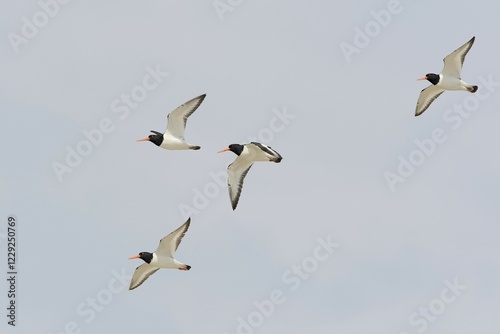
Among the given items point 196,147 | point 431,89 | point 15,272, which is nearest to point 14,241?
point 15,272

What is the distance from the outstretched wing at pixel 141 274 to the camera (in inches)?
1211

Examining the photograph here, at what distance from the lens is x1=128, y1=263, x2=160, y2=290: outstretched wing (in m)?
30.8

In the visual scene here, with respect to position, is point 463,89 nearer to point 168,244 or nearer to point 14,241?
point 168,244

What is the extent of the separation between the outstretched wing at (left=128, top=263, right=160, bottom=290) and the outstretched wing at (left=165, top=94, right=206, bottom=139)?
16.5 ft

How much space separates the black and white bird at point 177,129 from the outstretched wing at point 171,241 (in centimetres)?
245

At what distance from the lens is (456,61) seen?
3011 cm

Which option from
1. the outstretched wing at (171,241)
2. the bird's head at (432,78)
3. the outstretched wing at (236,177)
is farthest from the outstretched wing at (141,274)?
the bird's head at (432,78)

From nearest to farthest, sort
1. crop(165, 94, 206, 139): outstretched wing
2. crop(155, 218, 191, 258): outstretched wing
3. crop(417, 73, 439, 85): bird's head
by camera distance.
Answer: crop(165, 94, 206, 139): outstretched wing → crop(155, 218, 191, 258): outstretched wing → crop(417, 73, 439, 85): bird's head

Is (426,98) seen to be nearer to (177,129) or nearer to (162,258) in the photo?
(177,129)

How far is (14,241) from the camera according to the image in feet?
97.2

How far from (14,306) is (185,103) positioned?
870cm

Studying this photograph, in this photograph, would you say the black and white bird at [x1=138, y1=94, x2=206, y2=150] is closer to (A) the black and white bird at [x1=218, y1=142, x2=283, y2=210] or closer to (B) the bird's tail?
(A) the black and white bird at [x1=218, y1=142, x2=283, y2=210]

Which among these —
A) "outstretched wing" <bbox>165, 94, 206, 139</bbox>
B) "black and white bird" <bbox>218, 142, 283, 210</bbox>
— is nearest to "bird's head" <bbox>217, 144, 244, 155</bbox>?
"black and white bird" <bbox>218, 142, 283, 210</bbox>

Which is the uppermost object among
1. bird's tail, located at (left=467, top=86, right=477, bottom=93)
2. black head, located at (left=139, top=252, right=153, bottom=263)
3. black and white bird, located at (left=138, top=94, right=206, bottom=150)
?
black and white bird, located at (left=138, top=94, right=206, bottom=150)
